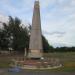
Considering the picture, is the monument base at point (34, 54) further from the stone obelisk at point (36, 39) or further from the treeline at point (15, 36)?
the treeline at point (15, 36)

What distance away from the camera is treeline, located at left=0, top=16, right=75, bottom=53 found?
83.9 metres

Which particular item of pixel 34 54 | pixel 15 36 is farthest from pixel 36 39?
pixel 15 36

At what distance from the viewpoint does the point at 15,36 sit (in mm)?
87000

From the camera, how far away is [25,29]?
89875 millimetres

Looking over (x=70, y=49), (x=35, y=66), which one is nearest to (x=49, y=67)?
(x=35, y=66)

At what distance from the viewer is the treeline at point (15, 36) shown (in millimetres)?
83875

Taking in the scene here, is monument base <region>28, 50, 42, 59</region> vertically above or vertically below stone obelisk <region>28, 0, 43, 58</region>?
below

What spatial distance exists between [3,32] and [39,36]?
168 ft

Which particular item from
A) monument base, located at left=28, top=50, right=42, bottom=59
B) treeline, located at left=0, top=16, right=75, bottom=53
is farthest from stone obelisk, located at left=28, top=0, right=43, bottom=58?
treeline, located at left=0, top=16, right=75, bottom=53

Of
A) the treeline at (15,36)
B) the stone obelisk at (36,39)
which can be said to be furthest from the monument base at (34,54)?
the treeline at (15,36)

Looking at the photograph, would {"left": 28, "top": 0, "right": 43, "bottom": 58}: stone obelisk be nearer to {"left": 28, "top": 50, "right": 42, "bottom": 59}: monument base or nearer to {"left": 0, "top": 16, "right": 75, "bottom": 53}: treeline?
{"left": 28, "top": 50, "right": 42, "bottom": 59}: monument base

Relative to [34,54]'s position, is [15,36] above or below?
above

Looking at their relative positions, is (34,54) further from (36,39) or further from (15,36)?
(15,36)

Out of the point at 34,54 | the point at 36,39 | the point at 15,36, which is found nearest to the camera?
the point at 36,39
